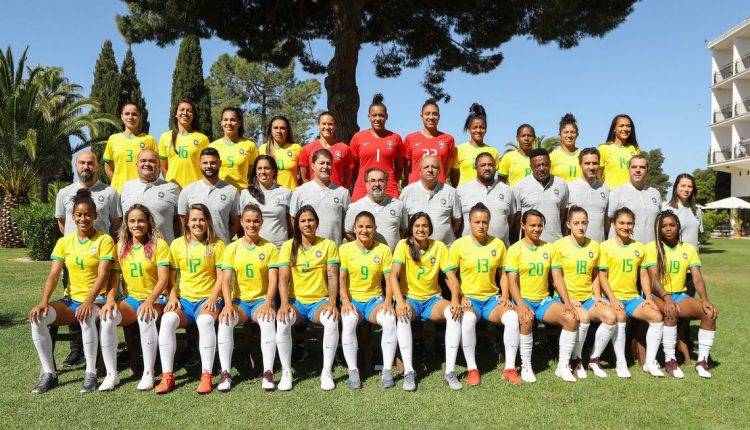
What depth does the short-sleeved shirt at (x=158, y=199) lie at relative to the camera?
5.16 m

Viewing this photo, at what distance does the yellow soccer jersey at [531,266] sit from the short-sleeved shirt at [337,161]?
1902 millimetres

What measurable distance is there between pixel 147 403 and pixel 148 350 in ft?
1.61

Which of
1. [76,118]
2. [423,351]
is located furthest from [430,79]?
[76,118]

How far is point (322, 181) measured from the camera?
5.23m

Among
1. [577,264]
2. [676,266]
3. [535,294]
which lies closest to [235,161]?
[535,294]

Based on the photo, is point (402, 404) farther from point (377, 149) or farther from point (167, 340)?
point (377, 149)

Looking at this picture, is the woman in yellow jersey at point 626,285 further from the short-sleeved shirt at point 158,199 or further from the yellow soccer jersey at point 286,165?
the short-sleeved shirt at point 158,199

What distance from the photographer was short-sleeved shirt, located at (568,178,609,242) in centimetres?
551

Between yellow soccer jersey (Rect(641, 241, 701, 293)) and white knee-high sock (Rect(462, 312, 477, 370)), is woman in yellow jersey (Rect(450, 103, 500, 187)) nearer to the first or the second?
white knee-high sock (Rect(462, 312, 477, 370))

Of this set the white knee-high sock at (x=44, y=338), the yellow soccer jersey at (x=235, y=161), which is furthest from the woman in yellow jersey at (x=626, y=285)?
the white knee-high sock at (x=44, y=338)

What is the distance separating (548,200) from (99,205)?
4355mm

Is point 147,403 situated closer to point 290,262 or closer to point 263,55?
point 290,262

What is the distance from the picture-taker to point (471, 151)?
19.3 feet

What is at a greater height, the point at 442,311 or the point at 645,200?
the point at 645,200
